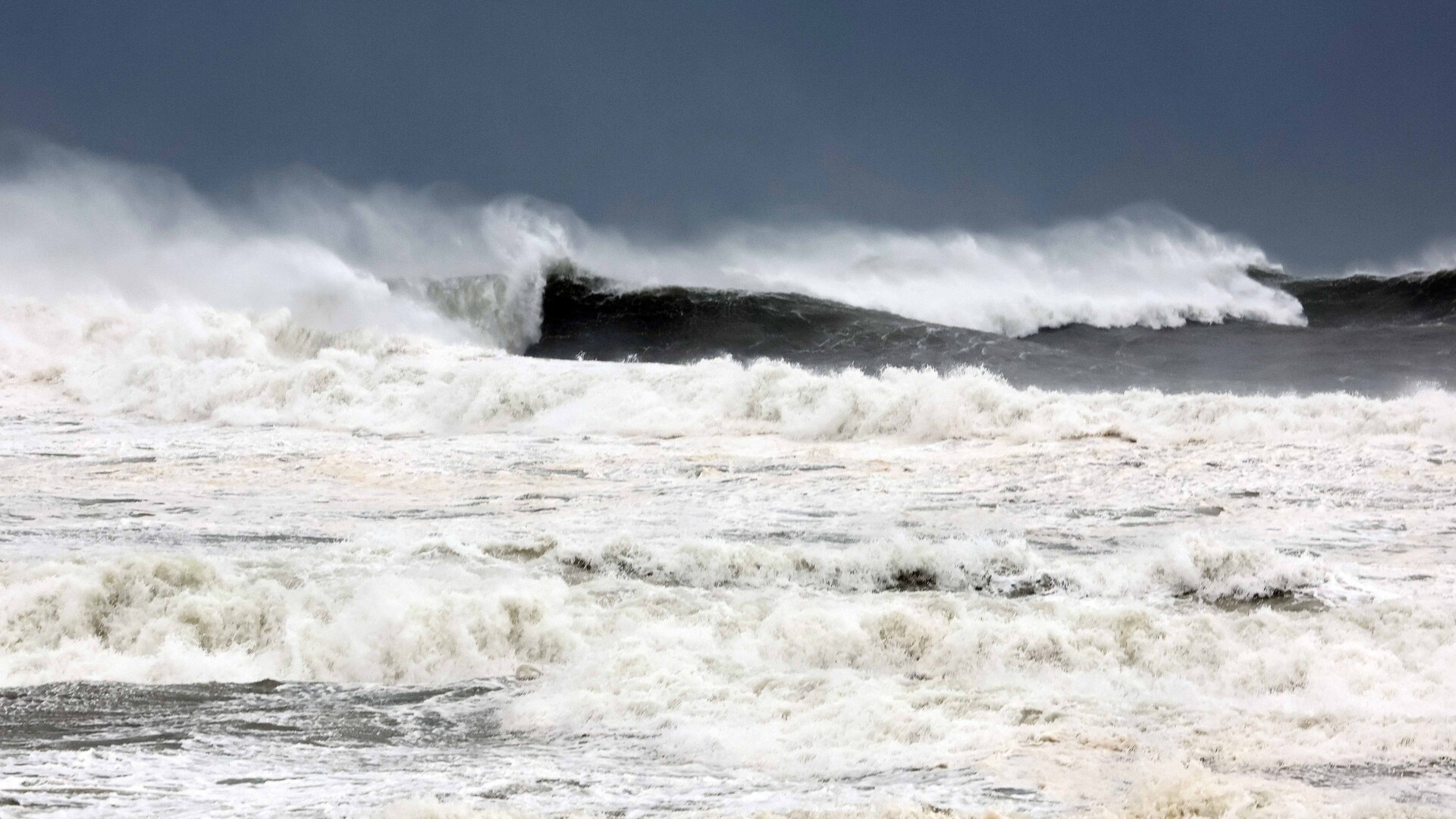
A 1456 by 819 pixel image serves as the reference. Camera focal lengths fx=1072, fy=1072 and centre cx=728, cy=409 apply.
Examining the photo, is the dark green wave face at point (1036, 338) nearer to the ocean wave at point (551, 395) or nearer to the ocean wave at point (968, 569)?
the ocean wave at point (551, 395)

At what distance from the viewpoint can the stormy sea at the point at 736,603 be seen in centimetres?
319

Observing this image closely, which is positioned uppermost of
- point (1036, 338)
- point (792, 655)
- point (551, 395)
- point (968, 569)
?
point (1036, 338)

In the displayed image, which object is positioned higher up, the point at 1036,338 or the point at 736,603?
the point at 1036,338

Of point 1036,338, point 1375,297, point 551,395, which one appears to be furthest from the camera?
point 1375,297

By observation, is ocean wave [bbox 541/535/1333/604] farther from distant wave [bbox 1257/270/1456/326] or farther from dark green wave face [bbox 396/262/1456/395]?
distant wave [bbox 1257/270/1456/326]

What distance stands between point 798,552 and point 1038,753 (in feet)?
10.4

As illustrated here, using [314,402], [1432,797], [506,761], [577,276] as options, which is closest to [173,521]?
[506,761]

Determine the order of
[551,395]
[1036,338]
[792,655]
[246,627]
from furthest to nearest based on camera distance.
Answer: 1. [1036,338]
2. [551,395]
3. [246,627]
4. [792,655]

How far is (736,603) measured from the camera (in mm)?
5551

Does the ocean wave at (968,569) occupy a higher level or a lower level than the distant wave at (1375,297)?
lower

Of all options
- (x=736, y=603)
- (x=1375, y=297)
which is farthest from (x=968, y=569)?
(x=1375, y=297)

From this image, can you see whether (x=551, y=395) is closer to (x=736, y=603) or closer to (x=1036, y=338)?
(x=736, y=603)

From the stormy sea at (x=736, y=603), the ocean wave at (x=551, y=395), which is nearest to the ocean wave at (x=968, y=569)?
the stormy sea at (x=736, y=603)

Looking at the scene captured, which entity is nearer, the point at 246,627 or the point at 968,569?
the point at 246,627
